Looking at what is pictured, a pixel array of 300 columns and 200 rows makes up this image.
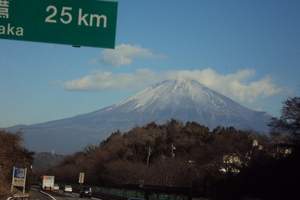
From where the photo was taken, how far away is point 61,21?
1820 cm

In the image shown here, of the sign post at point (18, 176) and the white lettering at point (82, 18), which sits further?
the sign post at point (18, 176)

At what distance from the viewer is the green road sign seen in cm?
1803

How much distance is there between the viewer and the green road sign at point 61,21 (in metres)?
A: 18.0

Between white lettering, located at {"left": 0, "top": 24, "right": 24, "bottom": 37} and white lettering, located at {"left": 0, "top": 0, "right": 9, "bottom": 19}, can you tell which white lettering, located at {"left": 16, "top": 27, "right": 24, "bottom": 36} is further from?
white lettering, located at {"left": 0, "top": 0, "right": 9, "bottom": 19}

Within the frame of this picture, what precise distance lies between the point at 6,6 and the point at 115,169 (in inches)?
3831

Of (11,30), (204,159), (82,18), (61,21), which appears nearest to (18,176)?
(204,159)

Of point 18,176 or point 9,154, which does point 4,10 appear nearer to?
point 18,176

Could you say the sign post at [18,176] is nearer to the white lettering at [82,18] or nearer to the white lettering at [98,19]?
the white lettering at [82,18]

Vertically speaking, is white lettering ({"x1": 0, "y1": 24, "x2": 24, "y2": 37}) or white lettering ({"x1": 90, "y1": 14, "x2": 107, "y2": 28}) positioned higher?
white lettering ({"x1": 90, "y1": 14, "x2": 107, "y2": 28})

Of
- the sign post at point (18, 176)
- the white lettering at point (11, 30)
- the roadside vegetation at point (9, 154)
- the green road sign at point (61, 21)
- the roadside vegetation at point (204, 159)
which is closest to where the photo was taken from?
the green road sign at point (61, 21)

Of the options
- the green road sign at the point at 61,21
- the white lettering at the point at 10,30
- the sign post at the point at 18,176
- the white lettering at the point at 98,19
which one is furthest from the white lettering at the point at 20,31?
the sign post at the point at 18,176

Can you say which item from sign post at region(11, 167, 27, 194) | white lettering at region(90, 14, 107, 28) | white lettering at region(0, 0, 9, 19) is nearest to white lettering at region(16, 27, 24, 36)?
white lettering at region(0, 0, 9, 19)

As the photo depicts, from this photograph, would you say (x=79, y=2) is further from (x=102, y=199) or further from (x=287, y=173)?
(x=102, y=199)

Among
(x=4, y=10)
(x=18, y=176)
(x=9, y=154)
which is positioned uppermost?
(x=4, y=10)
